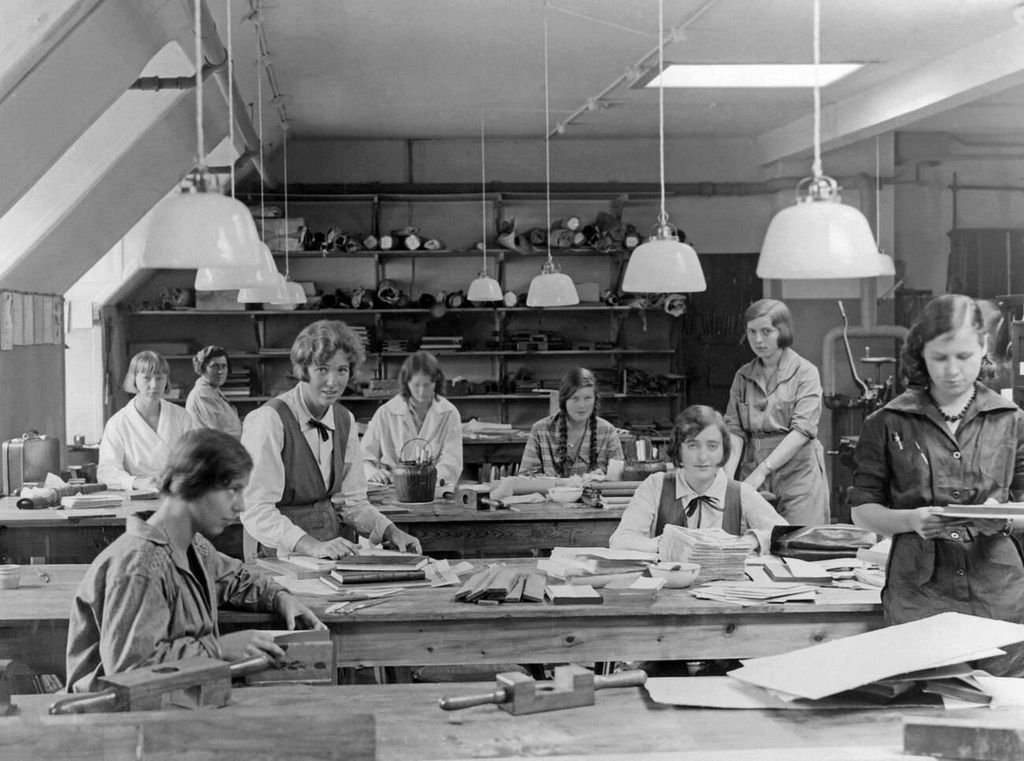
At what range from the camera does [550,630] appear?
3.66m

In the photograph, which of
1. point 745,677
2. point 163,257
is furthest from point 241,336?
point 745,677

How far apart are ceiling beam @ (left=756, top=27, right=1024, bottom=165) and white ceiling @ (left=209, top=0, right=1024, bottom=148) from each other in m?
0.01

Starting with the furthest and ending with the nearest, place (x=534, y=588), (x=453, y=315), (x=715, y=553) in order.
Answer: (x=453, y=315) → (x=715, y=553) → (x=534, y=588)

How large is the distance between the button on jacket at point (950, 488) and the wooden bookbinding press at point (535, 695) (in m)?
1.15

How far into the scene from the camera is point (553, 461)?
6.73 metres

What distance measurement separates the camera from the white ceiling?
6.38 m

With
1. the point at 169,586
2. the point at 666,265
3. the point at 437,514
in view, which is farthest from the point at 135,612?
the point at 437,514

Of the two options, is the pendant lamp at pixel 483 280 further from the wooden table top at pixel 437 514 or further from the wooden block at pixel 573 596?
the wooden block at pixel 573 596

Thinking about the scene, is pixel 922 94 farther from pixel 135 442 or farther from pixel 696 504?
pixel 135 442

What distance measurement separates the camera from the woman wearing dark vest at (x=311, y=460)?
168 inches

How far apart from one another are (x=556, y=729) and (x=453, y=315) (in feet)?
28.3

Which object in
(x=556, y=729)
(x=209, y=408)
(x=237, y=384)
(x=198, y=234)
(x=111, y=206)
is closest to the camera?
(x=556, y=729)

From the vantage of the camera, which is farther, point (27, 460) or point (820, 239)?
point (27, 460)

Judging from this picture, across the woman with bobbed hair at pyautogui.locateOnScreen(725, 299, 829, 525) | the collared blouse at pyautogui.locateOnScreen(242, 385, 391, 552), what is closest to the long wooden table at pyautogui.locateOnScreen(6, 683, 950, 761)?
the collared blouse at pyautogui.locateOnScreen(242, 385, 391, 552)
